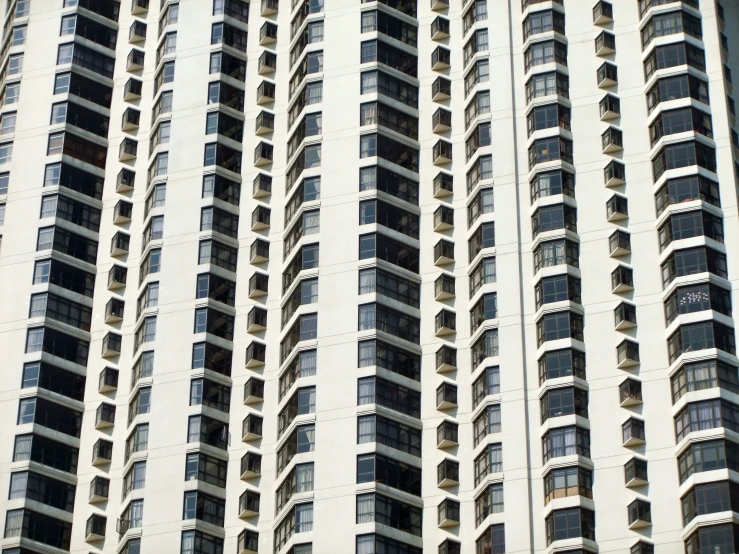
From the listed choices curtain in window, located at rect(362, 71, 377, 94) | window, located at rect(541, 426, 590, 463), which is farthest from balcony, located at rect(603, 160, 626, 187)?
curtain in window, located at rect(362, 71, 377, 94)

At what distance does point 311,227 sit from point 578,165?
53.4 feet

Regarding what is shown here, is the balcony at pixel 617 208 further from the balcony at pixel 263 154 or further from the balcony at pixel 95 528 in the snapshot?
the balcony at pixel 95 528

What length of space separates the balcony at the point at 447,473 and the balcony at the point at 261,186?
23.7 metres

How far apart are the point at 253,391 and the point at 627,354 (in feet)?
73.3

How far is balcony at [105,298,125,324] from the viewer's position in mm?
119125

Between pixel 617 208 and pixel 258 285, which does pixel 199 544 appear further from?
pixel 617 208

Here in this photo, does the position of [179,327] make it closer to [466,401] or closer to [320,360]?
[320,360]

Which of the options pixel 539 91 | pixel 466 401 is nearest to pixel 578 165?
pixel 539 91

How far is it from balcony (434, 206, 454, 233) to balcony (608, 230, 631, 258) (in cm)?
1056

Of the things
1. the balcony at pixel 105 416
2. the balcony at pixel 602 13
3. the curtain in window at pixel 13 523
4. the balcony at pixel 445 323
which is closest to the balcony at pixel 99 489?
the balcony at pixel 105 416

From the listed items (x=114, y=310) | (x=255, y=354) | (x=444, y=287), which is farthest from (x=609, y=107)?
(x=114, y=310)

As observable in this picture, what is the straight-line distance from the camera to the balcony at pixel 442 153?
11800 centimetres

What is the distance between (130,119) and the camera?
128250 mm

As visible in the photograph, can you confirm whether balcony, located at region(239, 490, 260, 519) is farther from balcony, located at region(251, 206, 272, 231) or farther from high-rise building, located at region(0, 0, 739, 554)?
balcony, located at region(251, 206, 272, 231)
